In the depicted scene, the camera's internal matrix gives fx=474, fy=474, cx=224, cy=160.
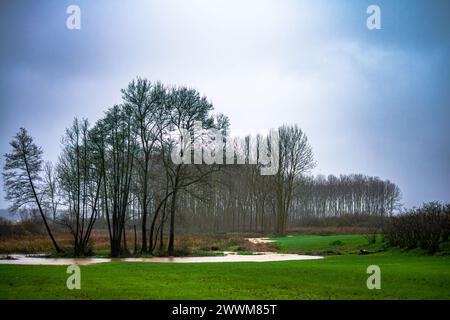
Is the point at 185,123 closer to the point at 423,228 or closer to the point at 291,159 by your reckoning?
the point at 423,228

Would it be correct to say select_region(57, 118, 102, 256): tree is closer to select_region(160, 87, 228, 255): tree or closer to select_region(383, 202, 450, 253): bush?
select_region(160, 87, 228, 255): tree

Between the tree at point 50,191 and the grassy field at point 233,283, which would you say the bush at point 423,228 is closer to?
the grassy field at point 233,283

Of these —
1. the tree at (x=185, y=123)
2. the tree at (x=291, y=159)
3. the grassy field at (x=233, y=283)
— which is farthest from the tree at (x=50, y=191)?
the tree at (x=291, y=159)

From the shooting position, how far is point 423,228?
33.4m

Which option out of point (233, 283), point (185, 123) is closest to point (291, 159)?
point (185, 123)

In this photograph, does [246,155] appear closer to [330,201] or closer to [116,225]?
[116,225]

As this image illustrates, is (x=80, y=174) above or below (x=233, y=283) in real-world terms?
above

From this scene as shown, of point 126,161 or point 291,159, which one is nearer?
point 126,161

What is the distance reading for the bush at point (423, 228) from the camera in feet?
107

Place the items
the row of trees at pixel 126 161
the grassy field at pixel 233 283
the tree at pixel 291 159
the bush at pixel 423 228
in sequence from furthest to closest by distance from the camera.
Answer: the tree at pixel 291 159 → the row of trees at pixel 126 161 → the bush at pixel 423 228 → the grassy field at pixel 233 283

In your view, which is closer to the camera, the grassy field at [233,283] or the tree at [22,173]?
the grassy field at [233,283]

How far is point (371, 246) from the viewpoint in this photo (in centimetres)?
4000

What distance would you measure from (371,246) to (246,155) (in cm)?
4238

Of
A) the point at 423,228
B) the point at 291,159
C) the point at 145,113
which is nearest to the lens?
the point at 423,228
